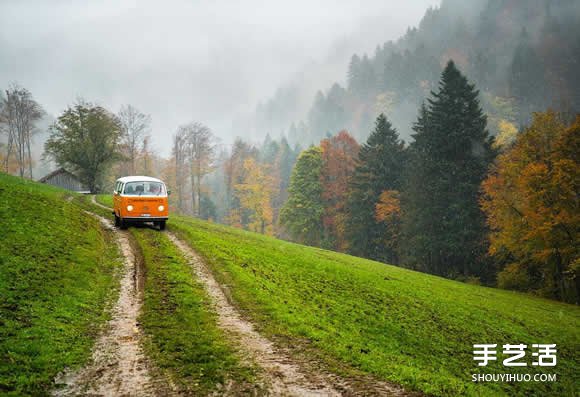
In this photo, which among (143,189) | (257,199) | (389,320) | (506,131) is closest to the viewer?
(389,320)

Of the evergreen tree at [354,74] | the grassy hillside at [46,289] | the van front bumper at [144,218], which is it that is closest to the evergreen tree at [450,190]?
the van front bumper at [144,218]

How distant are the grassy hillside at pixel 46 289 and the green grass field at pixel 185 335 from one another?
155cm

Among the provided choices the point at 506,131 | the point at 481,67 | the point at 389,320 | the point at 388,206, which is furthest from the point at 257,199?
the point at 481,67

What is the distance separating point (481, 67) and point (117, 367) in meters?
134

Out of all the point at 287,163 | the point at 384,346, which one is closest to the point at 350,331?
the point at 384,346

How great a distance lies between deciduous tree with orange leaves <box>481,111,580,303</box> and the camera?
28375 millimetres

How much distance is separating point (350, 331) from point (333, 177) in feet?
157

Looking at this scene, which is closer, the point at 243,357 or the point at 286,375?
the point at 286,375

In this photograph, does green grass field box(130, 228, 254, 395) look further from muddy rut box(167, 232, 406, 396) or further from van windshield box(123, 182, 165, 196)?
van windshield box(123, 182, 165, 196)

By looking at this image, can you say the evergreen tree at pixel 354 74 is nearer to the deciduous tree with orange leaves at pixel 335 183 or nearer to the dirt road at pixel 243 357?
the deciduous tree with orange leaves at pixel 335 183

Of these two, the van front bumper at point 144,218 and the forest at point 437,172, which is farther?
the forest at point 437,172

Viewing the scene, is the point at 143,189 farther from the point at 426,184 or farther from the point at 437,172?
the point at 437,172

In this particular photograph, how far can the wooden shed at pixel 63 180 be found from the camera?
185ft

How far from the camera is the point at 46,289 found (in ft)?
39.2
